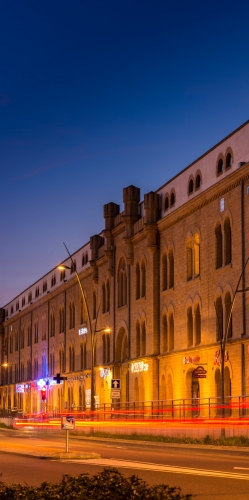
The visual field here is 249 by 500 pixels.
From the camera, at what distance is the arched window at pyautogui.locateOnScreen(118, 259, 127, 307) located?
64.2m

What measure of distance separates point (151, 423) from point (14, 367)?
231 feet

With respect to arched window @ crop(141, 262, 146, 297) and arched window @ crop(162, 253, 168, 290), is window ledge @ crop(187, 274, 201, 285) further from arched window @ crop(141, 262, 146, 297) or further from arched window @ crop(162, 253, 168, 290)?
arched window @ crop(141, 262, 146, 297)

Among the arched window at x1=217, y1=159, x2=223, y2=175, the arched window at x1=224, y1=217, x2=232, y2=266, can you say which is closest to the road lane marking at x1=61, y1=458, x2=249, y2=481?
the arched window at x1=224, y1=217, x2=232, y2=266

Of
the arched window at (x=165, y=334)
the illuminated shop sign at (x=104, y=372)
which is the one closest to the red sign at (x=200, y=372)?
the arched window at (x=165, y=334)

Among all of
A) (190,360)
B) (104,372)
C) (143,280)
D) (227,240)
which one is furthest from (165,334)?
(104,372)

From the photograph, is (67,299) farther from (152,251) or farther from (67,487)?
(67,487)

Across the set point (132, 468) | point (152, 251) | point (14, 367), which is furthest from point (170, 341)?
point (14, 367)

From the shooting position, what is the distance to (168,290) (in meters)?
54.9

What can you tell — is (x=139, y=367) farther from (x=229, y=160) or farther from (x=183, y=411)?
(x=229, y=160)

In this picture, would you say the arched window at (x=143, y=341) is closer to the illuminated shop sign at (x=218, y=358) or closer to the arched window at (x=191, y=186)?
the arched window at (x=191, y=186)

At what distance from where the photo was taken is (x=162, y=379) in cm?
5550

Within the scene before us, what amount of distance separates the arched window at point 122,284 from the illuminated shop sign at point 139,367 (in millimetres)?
6206

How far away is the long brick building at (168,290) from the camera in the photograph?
44781mm

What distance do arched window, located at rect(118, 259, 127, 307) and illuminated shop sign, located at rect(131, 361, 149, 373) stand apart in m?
6.21
